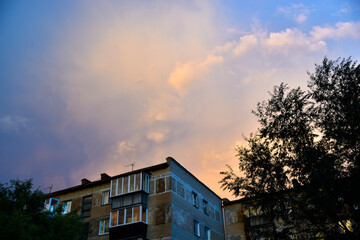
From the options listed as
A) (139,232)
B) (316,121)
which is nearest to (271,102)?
(316,121)

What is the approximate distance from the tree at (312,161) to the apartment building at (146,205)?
30.9 ft

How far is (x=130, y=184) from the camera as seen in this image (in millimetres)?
31828

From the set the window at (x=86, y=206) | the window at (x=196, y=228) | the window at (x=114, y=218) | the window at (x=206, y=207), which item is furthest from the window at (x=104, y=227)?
the window at (x=206, y=207)

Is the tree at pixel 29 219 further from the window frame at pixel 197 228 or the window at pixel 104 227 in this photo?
the window frame at pixel 197 228

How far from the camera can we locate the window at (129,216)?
29906mm

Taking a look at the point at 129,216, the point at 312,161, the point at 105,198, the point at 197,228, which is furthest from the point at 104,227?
the point at 312,161

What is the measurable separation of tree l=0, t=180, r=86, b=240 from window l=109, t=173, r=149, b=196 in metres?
6.44

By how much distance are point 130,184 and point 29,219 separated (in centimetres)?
1160

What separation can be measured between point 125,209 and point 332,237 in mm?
18531

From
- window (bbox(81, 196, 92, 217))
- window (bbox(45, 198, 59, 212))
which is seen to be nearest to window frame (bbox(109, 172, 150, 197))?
window (bbox(81, 196, 92, 217))

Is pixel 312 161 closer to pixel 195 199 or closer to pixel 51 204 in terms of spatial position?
pixel 195 199

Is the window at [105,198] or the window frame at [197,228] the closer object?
the window frame at [197,228]

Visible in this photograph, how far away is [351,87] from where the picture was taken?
20.4 meters

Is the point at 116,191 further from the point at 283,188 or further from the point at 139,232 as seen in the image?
the point at 283,188
